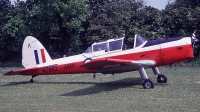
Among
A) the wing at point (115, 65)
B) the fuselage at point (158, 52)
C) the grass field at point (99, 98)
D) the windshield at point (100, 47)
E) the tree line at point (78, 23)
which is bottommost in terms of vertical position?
the grass field at point (99, 98)

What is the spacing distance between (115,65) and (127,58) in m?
1.00

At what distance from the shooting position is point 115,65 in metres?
12.6

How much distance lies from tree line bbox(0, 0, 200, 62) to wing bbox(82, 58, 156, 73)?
1712 centimetres

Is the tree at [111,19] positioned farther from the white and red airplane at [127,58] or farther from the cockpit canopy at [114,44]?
the cockpit canopy at [114,44]

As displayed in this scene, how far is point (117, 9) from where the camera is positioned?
34500 millimetres

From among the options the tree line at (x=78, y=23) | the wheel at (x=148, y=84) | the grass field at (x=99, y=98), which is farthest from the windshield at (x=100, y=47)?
the tree line at (x=78, y=23)

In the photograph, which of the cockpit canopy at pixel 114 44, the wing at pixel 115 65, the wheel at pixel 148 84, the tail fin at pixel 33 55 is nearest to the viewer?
the wing at pixel 115 65

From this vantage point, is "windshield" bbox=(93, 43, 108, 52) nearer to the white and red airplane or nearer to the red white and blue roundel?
the white and red airplane

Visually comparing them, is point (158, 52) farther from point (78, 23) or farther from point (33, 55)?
point (78, 23)

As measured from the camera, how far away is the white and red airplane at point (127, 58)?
12554 mm

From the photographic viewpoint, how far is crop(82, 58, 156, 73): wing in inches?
469

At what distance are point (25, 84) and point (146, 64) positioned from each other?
5.58 meters

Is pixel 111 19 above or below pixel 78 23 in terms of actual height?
above

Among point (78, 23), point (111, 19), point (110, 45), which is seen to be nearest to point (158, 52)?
point (110, 45)
